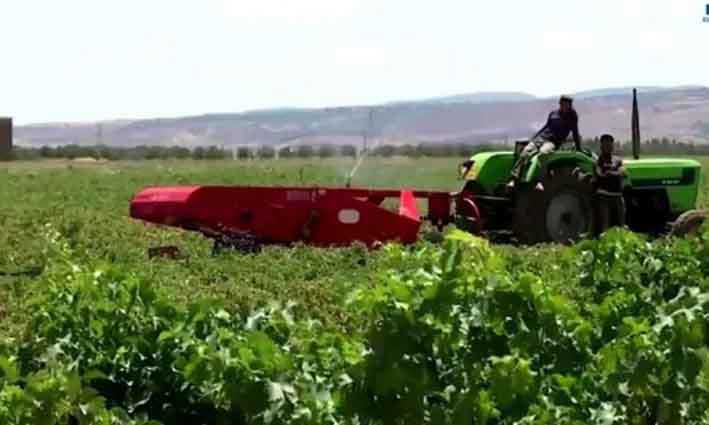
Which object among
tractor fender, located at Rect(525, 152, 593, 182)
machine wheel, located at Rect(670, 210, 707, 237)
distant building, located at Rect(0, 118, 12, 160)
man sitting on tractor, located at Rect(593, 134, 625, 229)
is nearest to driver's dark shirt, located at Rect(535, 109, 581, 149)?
tractor fender, located at Rect(525, 152, 593, 182)

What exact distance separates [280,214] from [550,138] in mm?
2956

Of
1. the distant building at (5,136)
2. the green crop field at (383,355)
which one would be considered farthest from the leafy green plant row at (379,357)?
the distant building at (5,136)

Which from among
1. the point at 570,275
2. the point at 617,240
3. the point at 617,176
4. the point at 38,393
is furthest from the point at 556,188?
the point at 38,393

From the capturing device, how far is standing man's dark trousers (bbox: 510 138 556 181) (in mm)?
14789

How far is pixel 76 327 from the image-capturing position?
197 inches

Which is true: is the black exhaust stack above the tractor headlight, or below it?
above

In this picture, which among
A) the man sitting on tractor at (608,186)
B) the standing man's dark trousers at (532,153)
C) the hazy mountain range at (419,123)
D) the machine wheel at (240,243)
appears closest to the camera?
the machine wheel at (240,243)

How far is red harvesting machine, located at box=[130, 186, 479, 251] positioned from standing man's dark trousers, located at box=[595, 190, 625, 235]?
208 centimetres

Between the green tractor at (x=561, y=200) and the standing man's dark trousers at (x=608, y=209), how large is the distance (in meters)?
0.01

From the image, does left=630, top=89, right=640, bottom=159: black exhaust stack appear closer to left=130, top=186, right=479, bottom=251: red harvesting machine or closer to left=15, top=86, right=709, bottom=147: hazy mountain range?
left=130, top=186, right=479, bottom=251: red harvesting machine

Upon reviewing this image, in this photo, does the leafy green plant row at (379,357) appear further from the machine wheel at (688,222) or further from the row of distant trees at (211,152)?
the row of distant trees at (211,152)

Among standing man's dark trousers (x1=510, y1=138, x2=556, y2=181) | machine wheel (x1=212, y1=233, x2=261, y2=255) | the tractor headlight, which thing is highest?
standing man's dark trousers (x1=510, y1=138, x2=556, y2=181)

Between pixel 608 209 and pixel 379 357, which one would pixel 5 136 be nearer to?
pixel 608 209

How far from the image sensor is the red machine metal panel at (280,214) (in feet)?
45.8
